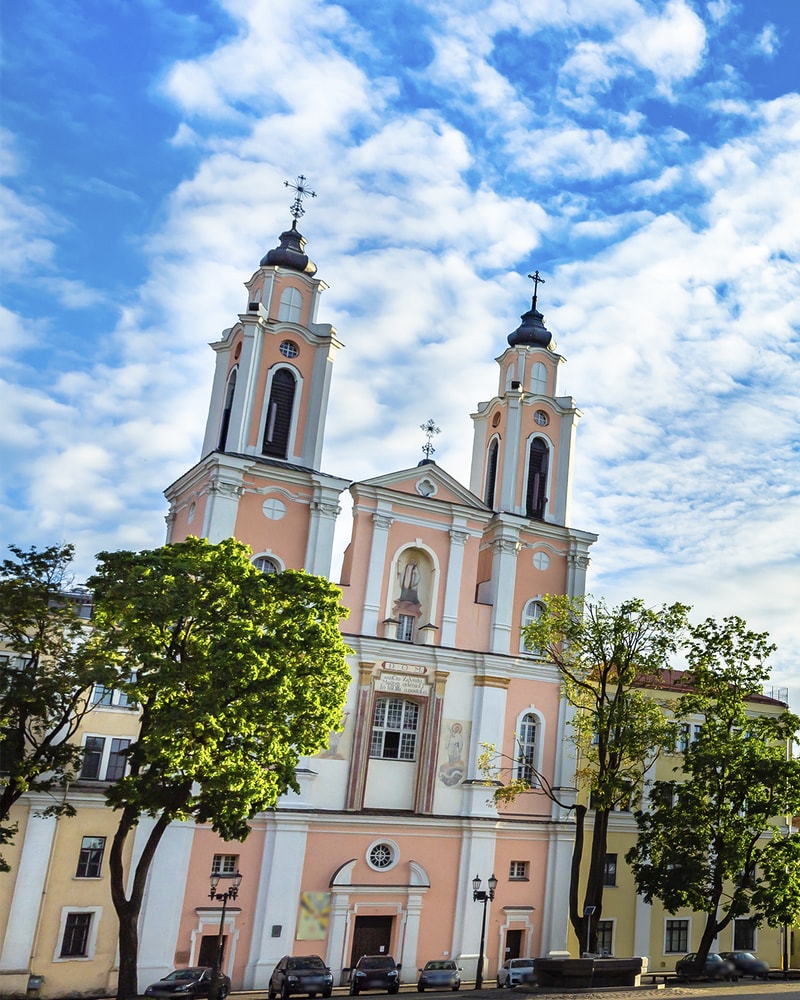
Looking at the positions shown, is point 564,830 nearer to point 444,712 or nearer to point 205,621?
point 444,712

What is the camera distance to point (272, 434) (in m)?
36.5

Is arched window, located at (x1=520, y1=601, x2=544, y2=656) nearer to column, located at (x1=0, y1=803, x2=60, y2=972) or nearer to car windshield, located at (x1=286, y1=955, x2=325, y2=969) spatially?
car windshield, located at (x1=286, y1=955, x2=325, y2=969)

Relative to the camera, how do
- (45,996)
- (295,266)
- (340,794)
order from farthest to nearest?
(295,266)
(340,794)
(45,996)

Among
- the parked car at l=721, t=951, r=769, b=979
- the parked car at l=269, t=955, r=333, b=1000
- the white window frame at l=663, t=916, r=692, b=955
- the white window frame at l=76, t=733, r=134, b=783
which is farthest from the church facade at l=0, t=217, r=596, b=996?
the parked car at l=721, t=951, r=769, b=979

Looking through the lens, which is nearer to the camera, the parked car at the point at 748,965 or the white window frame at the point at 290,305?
the parked car at the point at 748,965

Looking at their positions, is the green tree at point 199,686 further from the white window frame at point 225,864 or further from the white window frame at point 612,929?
the white window frame at point 612,929

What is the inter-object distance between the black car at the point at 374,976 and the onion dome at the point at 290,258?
85.6 feet

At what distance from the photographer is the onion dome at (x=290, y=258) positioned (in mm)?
39062

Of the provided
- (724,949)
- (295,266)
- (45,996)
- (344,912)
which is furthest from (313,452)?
(724,949)

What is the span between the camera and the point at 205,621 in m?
24.7

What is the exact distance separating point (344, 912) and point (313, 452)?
54.8 ft

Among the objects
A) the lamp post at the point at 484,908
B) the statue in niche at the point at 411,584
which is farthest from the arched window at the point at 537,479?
the lamp post at the point at 484,908

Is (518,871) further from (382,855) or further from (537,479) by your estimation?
(537,479)

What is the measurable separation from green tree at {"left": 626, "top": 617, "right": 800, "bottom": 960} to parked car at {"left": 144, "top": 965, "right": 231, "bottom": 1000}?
1432 cm
